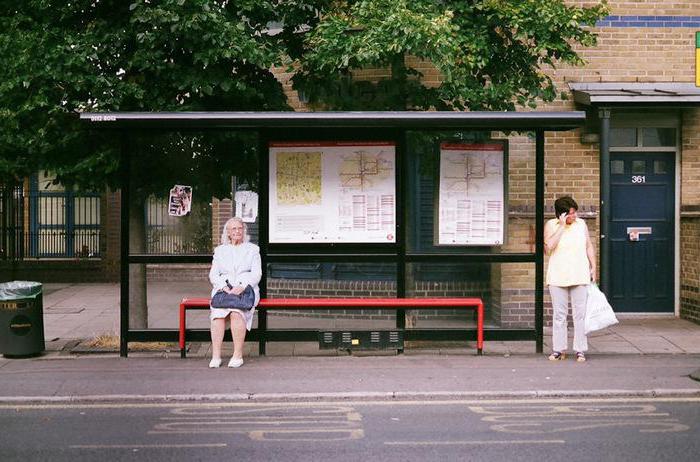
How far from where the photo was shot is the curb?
8.27 metres

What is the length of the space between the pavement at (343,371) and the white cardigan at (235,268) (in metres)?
0.93

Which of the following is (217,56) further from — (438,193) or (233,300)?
(438,193)

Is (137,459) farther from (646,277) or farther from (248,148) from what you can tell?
(646,277)

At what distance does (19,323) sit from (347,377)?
13.0 ft

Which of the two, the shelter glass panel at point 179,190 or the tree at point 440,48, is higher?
the tree at point 440,48

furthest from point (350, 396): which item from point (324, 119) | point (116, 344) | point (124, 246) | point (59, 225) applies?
point (59, 225)

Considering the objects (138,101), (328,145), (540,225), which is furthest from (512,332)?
(138,101)

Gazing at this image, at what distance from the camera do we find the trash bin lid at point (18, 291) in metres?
10.4

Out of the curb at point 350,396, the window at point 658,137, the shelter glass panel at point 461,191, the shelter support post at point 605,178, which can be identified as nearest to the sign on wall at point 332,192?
the shelter glass panel at point 461,191

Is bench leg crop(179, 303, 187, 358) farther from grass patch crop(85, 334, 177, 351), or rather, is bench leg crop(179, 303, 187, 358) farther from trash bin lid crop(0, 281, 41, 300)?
trash bin lid crop(0, 281, 41, 300)

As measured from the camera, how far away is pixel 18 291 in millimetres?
10484

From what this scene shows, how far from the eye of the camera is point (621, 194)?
13766mm

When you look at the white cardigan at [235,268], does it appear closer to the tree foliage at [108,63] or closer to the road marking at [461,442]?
the tree foliage at [108,63]

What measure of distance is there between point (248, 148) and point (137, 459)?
5.59m
